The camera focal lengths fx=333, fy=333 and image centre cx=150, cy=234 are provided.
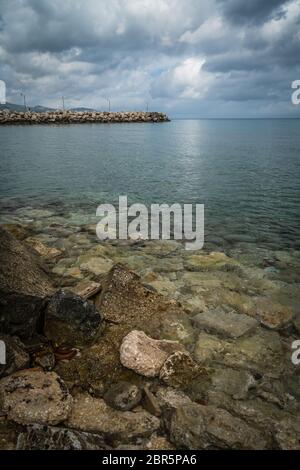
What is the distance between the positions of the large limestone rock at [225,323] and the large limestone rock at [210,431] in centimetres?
255

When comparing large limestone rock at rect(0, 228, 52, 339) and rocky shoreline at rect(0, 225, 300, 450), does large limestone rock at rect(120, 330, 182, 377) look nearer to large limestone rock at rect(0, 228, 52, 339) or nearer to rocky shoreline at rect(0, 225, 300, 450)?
rocky shoreline at rect(0, 225, 300, 450)

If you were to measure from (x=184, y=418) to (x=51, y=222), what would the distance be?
13.0 meters

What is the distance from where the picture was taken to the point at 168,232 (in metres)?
15.5

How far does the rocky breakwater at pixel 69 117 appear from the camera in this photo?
116575mm

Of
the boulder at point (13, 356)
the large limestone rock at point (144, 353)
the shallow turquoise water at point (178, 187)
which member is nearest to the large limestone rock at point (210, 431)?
the large limestone rock at point (144, 353)

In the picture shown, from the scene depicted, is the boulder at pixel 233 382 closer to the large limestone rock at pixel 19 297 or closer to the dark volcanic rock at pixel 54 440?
the dark volcanic rock at pixel 54 440

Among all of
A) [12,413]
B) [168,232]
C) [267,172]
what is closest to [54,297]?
[12,413]

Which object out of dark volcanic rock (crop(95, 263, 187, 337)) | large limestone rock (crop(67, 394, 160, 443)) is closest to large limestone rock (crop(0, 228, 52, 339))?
dark volcanic rock (crop(95, 263, 187, 337))

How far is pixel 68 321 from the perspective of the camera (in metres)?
6.95

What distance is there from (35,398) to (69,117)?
137 meters

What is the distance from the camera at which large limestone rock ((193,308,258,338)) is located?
794 centimetres

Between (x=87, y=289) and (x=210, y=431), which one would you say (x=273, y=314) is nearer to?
(x=210, y=431)

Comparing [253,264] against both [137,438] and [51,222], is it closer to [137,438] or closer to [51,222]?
[137,438]

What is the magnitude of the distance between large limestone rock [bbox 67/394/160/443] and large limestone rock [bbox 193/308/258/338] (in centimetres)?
303
